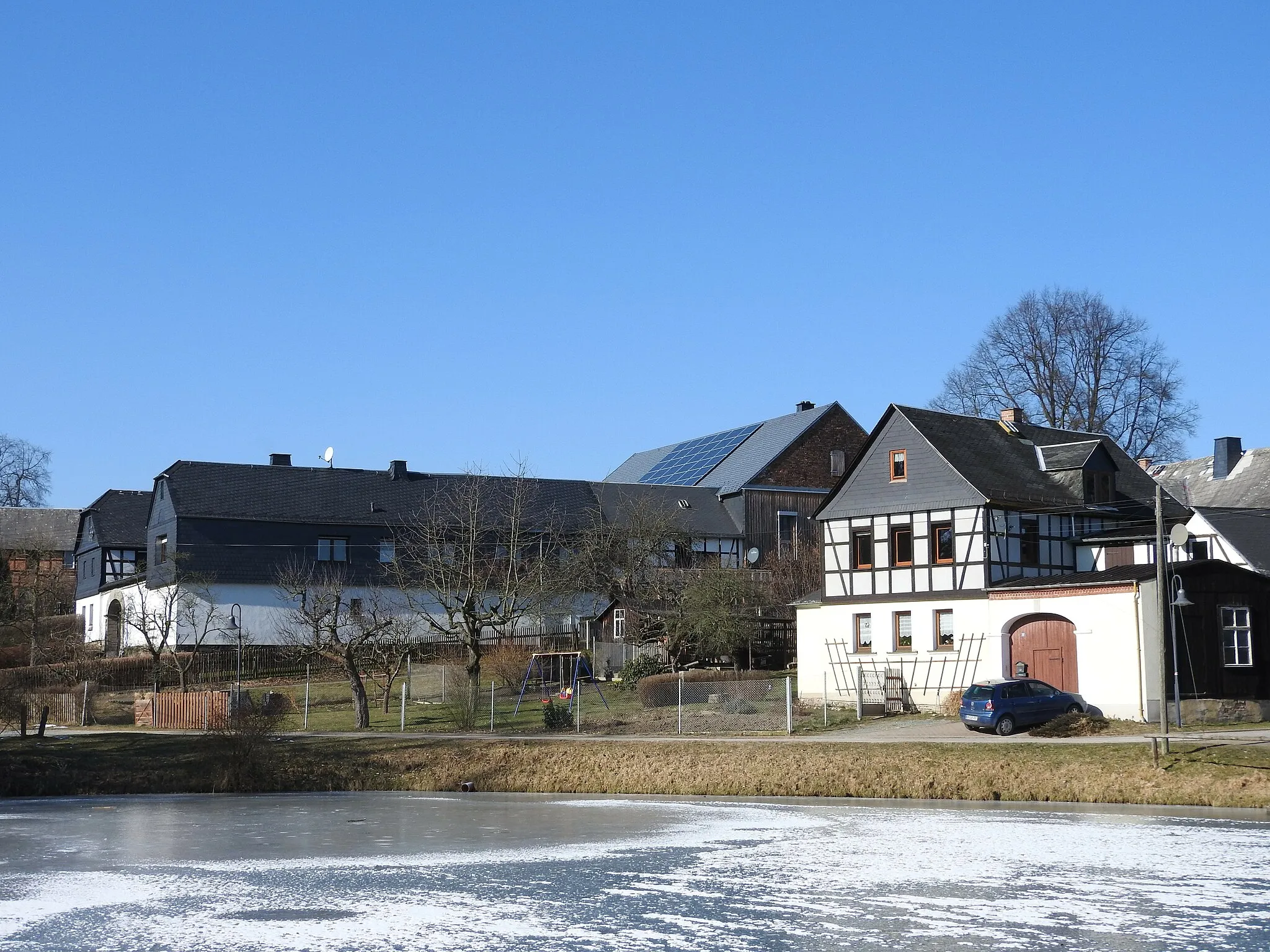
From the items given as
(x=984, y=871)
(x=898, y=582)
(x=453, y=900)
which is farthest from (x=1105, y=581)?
(x=453, y=900)

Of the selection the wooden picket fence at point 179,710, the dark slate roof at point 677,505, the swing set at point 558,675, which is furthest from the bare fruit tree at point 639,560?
the wooden picket fence at point 179,710

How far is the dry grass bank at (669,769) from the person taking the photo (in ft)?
89.0

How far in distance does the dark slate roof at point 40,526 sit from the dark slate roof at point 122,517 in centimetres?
1945

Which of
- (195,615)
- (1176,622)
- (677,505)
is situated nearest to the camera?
(1176,622)

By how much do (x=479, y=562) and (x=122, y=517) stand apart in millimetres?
26724

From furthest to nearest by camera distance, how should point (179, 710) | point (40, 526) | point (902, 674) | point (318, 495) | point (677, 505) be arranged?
1. point (40, 526)
2. point (677, 505)
3. point (318, 495)
4. point (179, 710)
5. point (902, 674)

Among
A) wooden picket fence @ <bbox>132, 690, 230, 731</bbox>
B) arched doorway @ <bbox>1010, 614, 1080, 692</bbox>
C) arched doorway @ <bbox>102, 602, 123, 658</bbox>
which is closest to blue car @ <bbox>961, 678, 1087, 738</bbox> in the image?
arched doorway @ <bbox>1010, 614, 1080, 692</bbox>

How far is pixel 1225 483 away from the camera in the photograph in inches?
2416

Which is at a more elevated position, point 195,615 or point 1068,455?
point 1068,455

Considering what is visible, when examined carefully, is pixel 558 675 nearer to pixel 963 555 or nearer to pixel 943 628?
pixel 943 628

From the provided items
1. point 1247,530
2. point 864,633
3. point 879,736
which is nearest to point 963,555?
point 864,633

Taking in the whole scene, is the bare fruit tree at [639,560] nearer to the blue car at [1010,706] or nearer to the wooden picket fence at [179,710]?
the wooden picket fence at [179,710]

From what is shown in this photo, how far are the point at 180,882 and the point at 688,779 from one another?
1525cm

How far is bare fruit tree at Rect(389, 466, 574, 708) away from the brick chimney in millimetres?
28820
